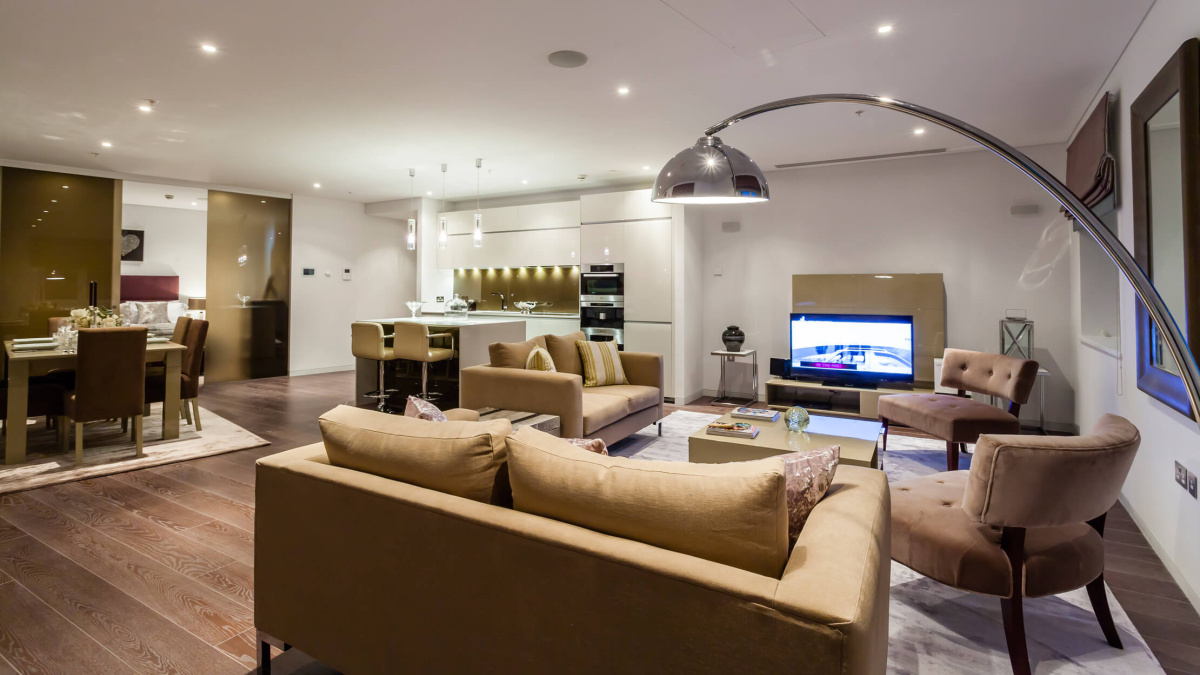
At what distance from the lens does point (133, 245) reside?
938 cm

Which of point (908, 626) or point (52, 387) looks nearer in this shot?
point (908, 626)

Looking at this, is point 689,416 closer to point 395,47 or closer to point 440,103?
point 440,103

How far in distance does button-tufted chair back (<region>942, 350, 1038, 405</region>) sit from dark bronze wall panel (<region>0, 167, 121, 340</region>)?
882 cm

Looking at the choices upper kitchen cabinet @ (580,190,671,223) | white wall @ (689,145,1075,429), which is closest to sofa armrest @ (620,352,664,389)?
white wall @ (689,145,1075,429)

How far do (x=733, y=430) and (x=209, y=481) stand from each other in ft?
11.2

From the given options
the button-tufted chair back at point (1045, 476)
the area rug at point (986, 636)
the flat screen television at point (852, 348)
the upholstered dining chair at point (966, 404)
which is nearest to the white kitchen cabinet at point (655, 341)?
the flat screen television at point (852, 348)

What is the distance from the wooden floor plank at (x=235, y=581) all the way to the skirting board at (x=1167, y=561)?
3.82 metres

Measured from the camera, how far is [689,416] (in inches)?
230

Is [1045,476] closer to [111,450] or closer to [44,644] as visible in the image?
[44,644]

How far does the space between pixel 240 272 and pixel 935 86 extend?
8311 millimetres

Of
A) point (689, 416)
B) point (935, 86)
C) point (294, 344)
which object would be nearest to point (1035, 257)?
point (935, 86)

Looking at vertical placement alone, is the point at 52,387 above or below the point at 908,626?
above

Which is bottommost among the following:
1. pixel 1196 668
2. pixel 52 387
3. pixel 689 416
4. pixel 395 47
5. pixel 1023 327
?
pixel 1196 668

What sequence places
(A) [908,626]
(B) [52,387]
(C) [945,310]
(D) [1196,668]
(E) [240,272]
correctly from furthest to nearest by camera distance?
1. (E) [240,272]
2. (C) [945,310]
3. (B) [52,387]
4. (A) [908,626]
5. (D) [1196,668]
